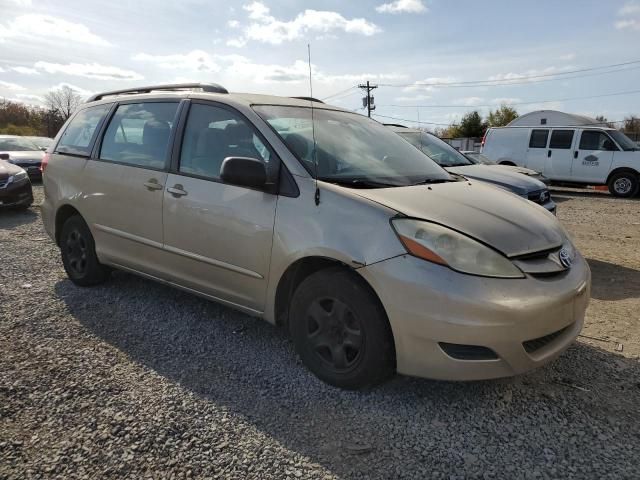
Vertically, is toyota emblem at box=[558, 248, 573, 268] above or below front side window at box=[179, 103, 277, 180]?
below

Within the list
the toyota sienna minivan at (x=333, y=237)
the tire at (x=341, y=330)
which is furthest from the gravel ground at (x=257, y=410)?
the toyota sienna minivan at (x=333, y=237)

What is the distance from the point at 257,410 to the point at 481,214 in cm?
166

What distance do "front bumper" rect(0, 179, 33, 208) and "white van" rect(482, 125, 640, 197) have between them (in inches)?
482

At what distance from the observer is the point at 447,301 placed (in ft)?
8.04

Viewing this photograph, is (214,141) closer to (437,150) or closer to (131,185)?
(131,185)

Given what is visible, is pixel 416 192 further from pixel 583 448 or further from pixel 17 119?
pixel 17 119

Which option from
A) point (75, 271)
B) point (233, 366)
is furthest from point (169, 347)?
point (75, 271)

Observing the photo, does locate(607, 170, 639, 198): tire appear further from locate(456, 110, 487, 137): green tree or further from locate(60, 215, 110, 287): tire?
locate(456, 110, 487, 137): green tree

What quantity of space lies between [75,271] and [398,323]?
11.4 feet

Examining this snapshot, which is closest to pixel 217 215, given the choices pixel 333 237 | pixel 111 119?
pixel 333 237

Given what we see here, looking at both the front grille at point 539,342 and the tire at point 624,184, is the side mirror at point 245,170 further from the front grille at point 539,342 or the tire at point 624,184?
the tire at point 624,184

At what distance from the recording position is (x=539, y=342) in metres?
2.65

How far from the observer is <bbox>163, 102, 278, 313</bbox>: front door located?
3.16 metres

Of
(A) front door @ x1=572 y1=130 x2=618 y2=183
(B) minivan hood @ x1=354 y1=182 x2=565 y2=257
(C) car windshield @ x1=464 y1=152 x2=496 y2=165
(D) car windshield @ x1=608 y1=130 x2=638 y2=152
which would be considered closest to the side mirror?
(B) minivan hood @ x1=354 y1=182 x2=565 y2=257
